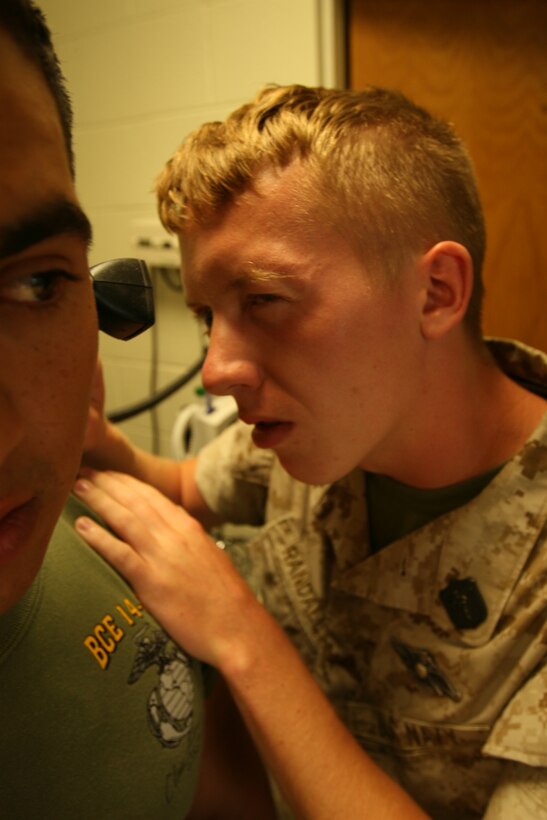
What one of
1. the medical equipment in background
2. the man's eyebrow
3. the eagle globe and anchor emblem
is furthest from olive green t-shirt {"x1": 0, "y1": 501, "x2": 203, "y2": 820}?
the medical equipment in background

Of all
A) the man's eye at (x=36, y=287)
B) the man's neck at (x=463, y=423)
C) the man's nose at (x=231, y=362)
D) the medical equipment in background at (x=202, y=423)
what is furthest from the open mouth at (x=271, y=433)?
the medical equipment in background at (x=202, y=423)

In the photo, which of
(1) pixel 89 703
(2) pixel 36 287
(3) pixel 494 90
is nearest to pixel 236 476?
(1) pixel 89 703

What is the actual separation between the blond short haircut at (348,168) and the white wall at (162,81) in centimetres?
60

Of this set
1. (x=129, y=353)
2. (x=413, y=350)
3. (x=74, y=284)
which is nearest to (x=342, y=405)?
(x=413, y=350)

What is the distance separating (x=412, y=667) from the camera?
0.84 metres

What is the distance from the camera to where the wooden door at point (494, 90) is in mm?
1299

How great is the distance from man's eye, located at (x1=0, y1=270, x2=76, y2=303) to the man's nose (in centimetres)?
34

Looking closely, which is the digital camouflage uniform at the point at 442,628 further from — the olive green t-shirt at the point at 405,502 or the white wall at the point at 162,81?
the white wall at the point at 162,81

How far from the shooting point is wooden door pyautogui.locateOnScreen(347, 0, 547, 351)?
4.26 ft

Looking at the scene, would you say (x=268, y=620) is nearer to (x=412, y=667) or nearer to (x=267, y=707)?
(x=267, y=707)

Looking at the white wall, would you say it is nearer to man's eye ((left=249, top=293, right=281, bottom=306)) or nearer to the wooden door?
the wooden door

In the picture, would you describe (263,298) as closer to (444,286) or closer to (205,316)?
(205,316)

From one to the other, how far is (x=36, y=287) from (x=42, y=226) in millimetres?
54

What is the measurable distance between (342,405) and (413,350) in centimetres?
12
